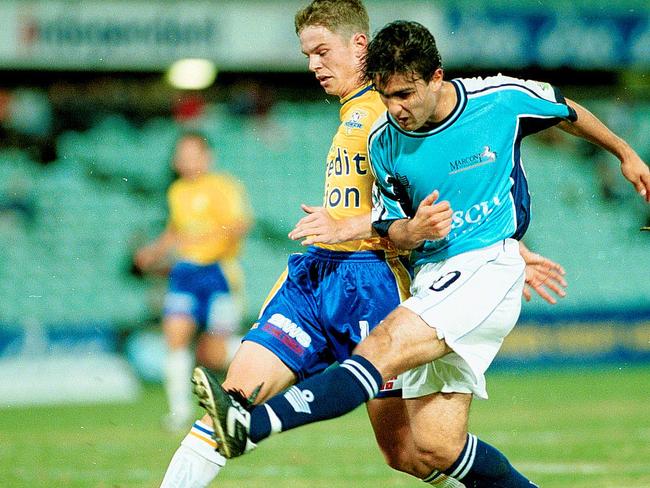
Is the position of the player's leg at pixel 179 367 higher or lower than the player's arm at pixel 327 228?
lower

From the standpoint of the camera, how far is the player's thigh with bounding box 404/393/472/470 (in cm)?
524

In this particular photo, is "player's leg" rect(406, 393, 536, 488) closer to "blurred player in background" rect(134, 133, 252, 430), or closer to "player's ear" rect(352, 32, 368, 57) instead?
"player's ear" rect(352, 32, 368, 57)

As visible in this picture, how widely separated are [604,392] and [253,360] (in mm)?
9323

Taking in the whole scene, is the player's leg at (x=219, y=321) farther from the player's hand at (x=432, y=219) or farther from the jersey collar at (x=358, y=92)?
the player's hand at (x=432, y=219)

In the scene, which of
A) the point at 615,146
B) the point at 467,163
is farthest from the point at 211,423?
the point at 615,146

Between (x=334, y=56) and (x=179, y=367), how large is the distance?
6297mm

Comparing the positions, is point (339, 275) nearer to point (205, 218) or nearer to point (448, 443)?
point (448, 443)

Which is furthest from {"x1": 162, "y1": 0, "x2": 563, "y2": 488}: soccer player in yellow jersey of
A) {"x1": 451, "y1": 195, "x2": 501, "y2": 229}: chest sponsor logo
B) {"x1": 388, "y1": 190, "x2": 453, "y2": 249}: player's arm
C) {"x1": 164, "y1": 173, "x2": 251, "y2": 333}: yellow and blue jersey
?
{"x1": 164, "y1": 173, "x2": 251, "y2": 333}: yellow and blue jersey

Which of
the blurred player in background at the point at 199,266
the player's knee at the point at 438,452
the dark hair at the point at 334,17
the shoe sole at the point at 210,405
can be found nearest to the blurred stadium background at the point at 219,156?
the blurred player in background at the point at 199,266

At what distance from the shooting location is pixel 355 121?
5570 millimetres

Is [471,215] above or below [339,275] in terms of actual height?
above

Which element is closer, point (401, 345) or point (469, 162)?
point (401, 345)

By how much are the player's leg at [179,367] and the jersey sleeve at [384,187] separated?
6183 millimetres

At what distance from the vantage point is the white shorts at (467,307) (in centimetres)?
488
